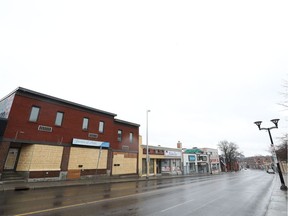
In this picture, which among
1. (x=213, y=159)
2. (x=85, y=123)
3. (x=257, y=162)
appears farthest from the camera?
(x=257, y=162)

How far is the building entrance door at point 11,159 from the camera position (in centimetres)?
1816

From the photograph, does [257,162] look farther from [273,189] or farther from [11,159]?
[11,159]

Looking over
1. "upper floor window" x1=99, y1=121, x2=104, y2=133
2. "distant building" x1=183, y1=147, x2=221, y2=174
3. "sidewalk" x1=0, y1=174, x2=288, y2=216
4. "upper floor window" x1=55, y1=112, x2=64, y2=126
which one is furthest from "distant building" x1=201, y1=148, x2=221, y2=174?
"upper floor window" x1=55, y1=112, x2=64, y2=126

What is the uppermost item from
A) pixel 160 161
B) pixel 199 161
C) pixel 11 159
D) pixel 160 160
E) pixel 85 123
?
pixel 85 123

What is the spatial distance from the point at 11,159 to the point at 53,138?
462 centimetres

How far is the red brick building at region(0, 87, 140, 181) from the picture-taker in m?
17.7

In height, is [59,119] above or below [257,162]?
below

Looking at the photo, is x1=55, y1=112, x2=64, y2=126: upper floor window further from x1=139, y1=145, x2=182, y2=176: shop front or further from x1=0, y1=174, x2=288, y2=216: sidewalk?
x1=139, y1=145, x2=182, y2=176: shop front

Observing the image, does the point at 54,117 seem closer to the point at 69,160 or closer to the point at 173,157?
the point at 69,160

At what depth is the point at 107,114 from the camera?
88.6ft

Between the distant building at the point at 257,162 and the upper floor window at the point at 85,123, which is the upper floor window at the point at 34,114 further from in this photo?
the distant building at the point at 257,162

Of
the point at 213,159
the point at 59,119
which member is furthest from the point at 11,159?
the point at 213,159

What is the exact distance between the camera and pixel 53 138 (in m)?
20.2

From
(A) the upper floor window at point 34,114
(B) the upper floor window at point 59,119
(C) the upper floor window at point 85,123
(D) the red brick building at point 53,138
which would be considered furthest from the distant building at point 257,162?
(A) the upper floor window at point 34,114
